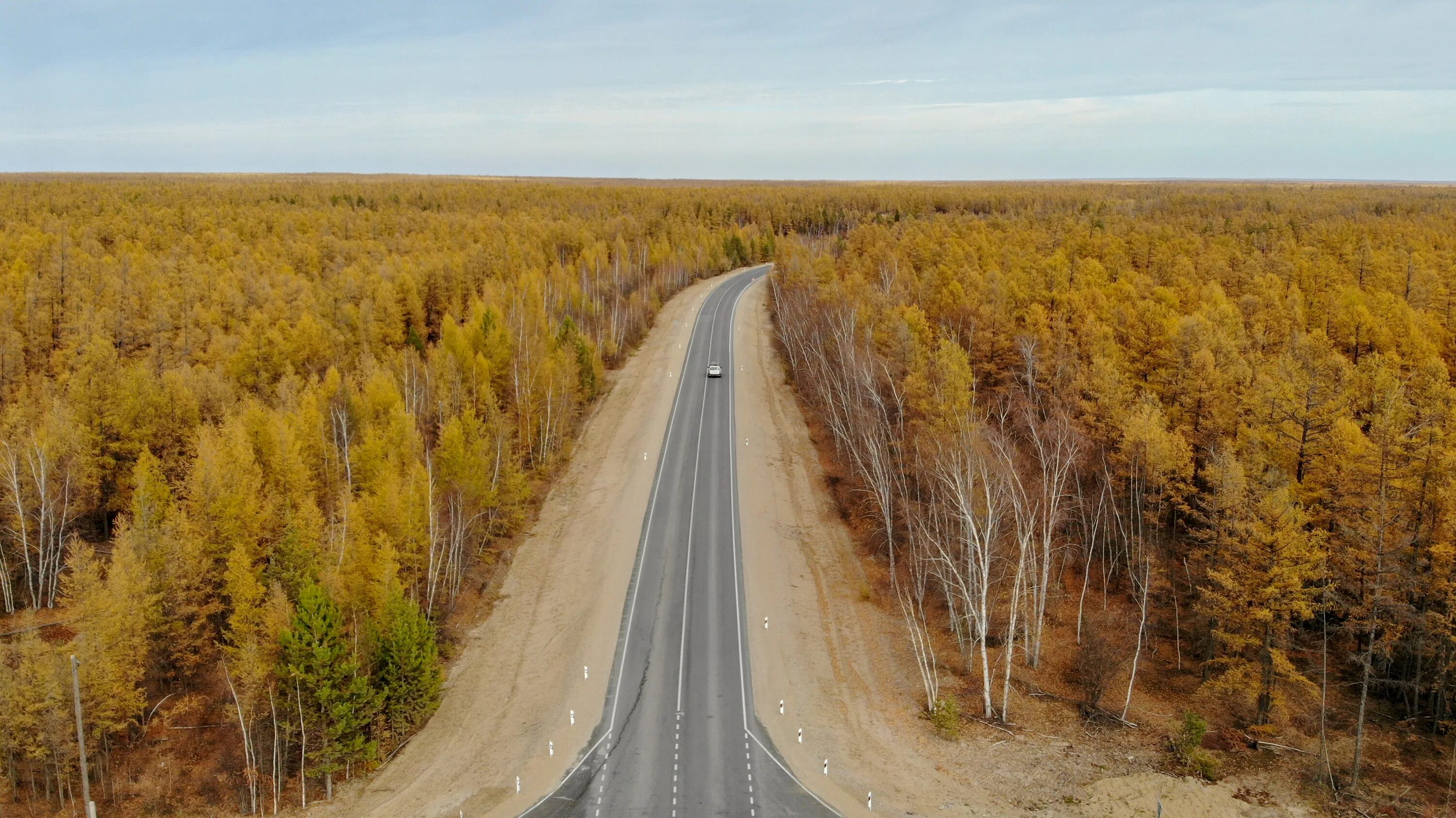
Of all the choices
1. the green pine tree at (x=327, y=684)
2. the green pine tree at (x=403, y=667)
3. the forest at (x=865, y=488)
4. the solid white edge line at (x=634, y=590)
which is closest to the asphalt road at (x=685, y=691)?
the solid white edge line at (x=634, y=590)

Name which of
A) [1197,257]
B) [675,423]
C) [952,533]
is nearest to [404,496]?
[952,533]

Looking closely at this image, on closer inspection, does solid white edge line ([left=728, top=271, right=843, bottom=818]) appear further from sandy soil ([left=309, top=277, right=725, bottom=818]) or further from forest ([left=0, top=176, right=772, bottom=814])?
forest ([left=0, top=176, right=772, bottom=814])

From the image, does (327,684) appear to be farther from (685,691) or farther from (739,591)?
(739,591)

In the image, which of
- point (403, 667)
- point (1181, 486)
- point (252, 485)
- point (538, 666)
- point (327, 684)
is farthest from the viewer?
point (252, 485)

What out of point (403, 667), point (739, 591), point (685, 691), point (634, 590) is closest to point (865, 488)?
point (739, 591)

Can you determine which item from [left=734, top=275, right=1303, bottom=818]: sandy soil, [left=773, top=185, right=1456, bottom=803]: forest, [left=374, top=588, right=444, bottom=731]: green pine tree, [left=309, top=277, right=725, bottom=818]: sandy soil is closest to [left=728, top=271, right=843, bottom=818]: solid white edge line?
[left=734, top=275, right=1303, bottom=818]: sandy soil

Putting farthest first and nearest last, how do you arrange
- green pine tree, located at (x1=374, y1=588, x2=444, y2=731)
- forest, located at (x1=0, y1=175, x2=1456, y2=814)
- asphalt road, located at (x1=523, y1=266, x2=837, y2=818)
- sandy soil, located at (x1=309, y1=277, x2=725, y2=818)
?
1. green pine tree, located at (x1=374, y1=588, x2=444, y2=731)
2. forest, located at (x1=0, y1=175, x2=1456, y2=814)
3. sandy soil, located at (x1=309, y1=277, x2=725, y2=818)
4. asphalt road, located at (x1=523, y1=266, x2=837, y2=818)
